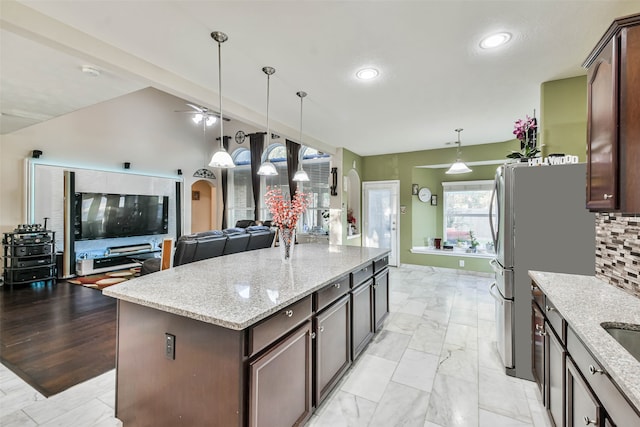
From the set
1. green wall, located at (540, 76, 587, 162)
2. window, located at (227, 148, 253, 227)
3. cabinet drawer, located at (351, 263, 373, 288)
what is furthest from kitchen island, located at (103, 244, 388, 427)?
window, located at (227, 148, 253, 227)

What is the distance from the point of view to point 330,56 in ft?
7.88

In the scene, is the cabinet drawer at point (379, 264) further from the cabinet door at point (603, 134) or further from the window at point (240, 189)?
the window at point (240, 189)

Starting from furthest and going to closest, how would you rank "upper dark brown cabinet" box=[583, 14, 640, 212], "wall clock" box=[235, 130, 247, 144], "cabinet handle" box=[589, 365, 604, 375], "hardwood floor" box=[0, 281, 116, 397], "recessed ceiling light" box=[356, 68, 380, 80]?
"wall clock" box=[235, 130, 247, 144] → "recessed ceiling light" box=[356, 68, 380, 80] → "hardwood floor" box=[0, 281, 116, 397] → "upper dark brown cabinet" box=[583, 14, 640, 212] → "cabinet handle" box=[589, 365, 604, 375]

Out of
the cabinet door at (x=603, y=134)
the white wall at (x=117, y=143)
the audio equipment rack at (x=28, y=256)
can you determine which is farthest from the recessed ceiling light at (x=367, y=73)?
the audio equipment rack at (x=28, y=256)

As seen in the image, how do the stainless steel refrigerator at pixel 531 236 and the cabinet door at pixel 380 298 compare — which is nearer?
the stainless steel refrigerator at pixel 531 236

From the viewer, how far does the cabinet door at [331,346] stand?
1.83m

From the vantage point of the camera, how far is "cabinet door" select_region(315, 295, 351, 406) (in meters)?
1.83

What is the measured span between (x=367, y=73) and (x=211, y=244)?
287 centimetres

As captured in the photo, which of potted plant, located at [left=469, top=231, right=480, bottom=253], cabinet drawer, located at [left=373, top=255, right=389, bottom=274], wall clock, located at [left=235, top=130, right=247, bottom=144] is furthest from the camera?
wall clock, located at [left=235, top=130, right=247, bottom=144]

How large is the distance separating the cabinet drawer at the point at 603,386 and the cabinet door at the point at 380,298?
1681 mm

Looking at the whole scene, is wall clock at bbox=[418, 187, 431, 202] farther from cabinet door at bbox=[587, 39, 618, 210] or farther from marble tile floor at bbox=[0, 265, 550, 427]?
cabinet door at bbox=[587, 39, 618, 210]

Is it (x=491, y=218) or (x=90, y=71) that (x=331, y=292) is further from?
(x=90, y=71)

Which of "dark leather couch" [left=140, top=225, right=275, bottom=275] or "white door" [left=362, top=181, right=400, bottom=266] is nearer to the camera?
"dark leather couch" [left=140, top=225, right=275, bottom=275]

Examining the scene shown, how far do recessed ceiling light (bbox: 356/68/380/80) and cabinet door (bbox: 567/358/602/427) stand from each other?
2535 mm
